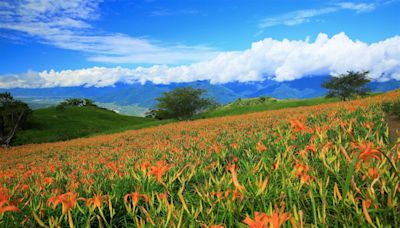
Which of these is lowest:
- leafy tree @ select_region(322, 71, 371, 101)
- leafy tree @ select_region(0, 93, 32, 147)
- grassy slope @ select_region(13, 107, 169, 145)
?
grassy slope @ select_region(13, 107, 169, 145)

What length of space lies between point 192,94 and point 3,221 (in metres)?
40.1

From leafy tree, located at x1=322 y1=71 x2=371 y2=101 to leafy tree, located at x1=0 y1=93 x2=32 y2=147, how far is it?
38.5m

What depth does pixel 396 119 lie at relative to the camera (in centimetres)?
1138

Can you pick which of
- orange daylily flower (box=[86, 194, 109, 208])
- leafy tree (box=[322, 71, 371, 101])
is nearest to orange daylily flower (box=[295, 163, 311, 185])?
orange daylily flower (box=[86, 194, 109, 208])

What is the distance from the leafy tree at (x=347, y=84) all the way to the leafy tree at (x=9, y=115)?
3854 cm

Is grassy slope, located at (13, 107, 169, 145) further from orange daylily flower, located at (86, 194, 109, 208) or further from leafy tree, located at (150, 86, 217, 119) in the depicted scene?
orange daylily flower, located at (86, 194, 109, 208)

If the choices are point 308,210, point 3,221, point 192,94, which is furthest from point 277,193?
point 192,94

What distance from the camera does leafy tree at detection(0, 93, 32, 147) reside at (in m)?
27.1

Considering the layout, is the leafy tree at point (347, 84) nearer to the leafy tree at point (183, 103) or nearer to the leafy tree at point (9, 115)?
the leafy tree at point (183, 103)

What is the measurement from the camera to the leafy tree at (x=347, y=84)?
42.6 metres

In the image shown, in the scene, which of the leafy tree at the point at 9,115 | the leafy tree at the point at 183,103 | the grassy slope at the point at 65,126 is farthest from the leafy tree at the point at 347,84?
the leafy tree at the point at 9,115

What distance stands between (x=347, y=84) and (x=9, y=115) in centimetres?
4165

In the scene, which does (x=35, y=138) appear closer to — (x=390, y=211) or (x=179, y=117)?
(x=179, y=117)

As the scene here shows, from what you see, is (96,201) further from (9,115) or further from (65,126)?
(65,126)
